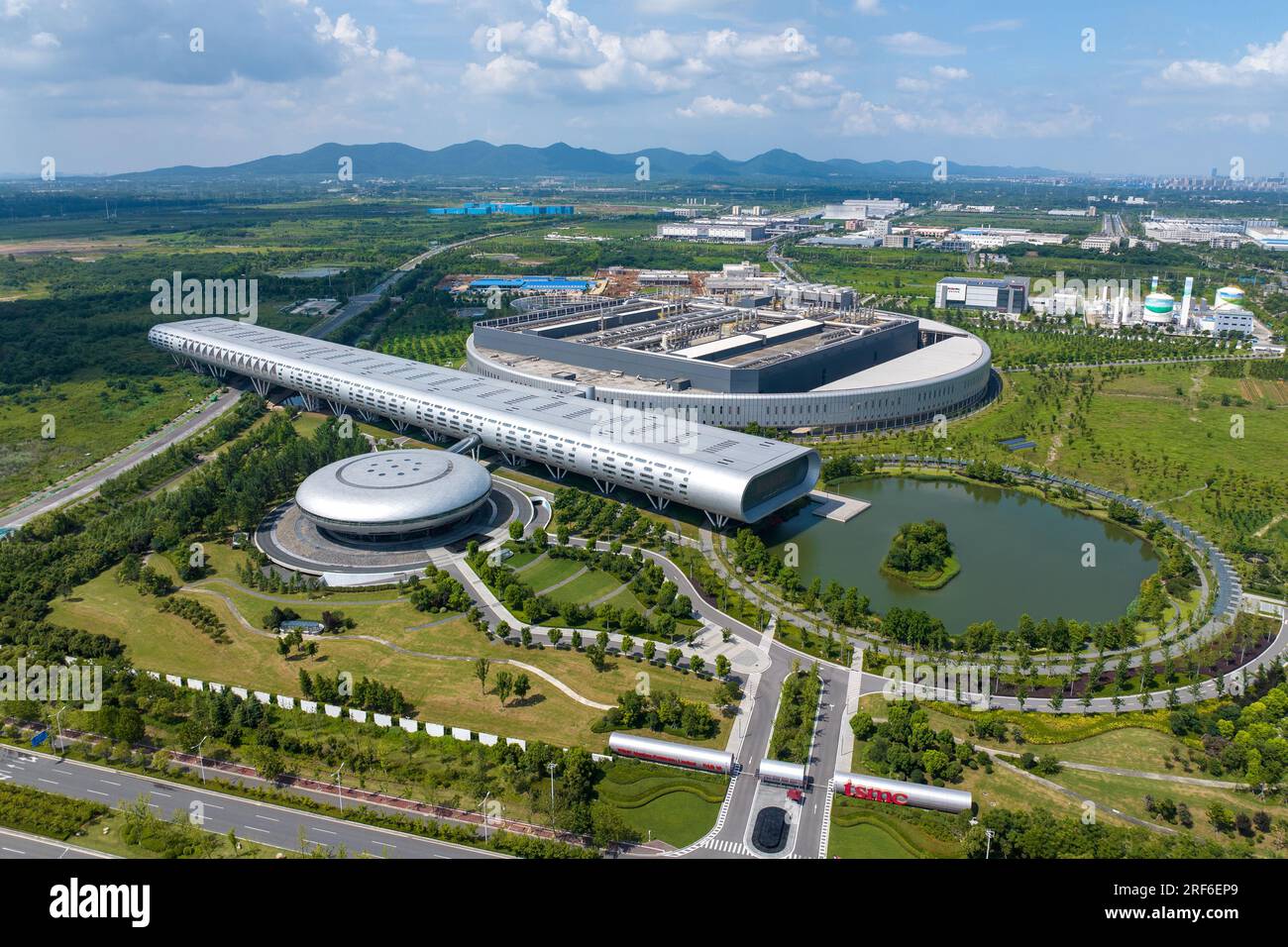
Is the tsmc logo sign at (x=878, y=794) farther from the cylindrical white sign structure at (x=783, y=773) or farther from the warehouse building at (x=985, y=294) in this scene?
the warehouse building at (x=985, y=294)

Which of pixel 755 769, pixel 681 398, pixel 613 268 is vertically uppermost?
pixel 613 268

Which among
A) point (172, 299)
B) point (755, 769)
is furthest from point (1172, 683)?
point (172, 299)

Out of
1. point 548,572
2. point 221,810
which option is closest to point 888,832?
point 221,810

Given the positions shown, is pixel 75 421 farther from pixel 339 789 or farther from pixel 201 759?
pixel 339 789

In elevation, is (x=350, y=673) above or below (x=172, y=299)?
below

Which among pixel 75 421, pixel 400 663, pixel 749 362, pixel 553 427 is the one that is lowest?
pixel 400 663

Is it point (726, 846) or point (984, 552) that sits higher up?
point (984, 552)
